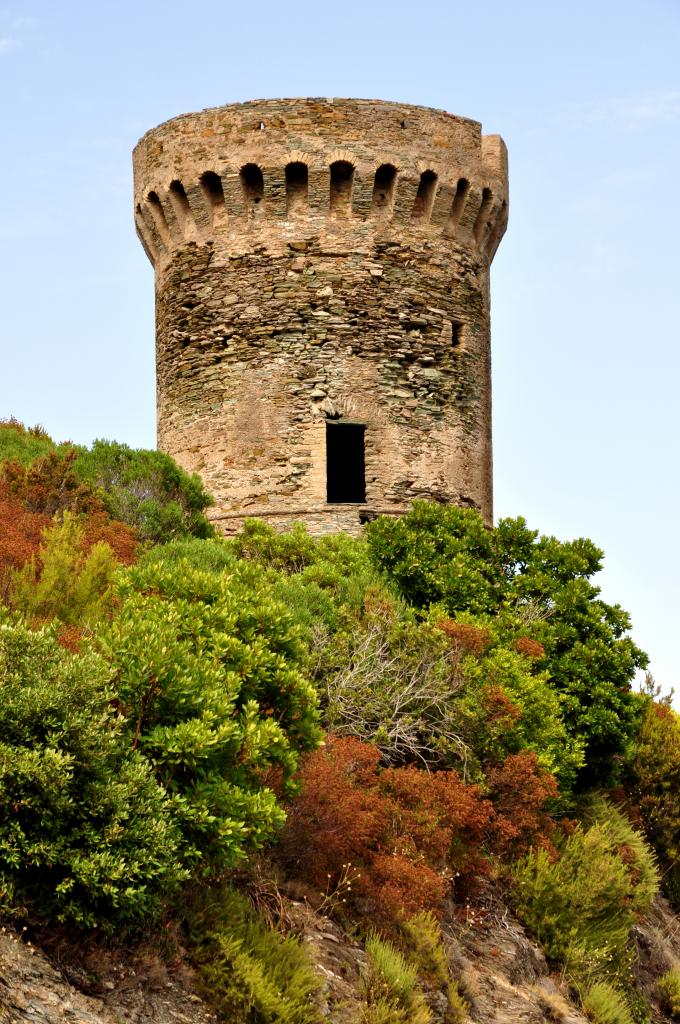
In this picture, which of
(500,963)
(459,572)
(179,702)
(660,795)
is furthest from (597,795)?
(179,702)

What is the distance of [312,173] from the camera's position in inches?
1002

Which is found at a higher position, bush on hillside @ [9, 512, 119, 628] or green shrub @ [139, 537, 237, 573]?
green shrub @ [139, 537, 237, 573]

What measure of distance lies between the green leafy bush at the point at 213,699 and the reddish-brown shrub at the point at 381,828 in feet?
4.28

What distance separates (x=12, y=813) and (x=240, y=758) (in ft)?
6.89

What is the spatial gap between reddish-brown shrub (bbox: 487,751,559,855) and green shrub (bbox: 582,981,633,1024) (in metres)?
1.82

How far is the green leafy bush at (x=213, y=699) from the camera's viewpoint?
12906 millimetres

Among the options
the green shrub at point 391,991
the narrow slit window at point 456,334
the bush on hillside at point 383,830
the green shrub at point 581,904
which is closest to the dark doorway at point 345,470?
the narrow slit window at point 456,334

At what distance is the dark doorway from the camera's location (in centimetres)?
2622

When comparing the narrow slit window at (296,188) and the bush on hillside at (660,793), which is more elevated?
the narrow slit window at (296,188)

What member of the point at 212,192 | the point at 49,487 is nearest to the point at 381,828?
the point at 49,487

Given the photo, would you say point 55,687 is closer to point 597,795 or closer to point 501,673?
point 501,673

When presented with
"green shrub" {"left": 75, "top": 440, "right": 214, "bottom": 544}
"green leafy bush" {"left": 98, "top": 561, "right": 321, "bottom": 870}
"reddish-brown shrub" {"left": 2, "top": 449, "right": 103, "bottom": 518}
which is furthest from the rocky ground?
"reddish-brown shrub" {"left": 2, "top": 449, "right": 103, "bottom": 518}

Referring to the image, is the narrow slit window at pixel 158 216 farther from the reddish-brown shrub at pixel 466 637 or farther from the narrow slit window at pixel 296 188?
the reddish-brown shrub at pixel 466 637

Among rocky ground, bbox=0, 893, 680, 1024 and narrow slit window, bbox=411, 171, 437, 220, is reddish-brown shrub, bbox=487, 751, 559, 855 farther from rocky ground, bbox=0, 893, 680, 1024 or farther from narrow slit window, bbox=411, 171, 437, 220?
narrow slit window, bbox=411, 171, 437, 220
